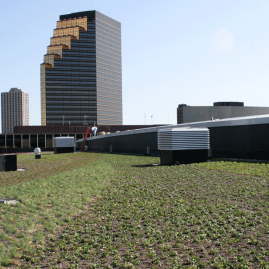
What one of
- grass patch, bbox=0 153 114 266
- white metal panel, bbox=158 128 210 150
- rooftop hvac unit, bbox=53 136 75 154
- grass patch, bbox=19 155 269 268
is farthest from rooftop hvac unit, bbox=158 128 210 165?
rooftop hvac unit, bbox=53 136 75 154

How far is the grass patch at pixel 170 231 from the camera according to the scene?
7660 millimetres

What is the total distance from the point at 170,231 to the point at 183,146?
14.3 m

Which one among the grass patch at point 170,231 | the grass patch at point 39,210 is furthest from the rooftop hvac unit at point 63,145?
the grass patch at point 170,231

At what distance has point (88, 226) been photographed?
34.2 feet

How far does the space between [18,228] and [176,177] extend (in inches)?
363

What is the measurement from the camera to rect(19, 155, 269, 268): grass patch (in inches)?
302

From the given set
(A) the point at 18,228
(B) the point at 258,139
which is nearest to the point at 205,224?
(A) the point at 18,228

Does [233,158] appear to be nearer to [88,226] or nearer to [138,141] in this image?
A: [88,226]

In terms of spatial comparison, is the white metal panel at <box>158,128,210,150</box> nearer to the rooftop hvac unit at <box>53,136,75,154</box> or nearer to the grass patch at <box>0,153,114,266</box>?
the grass patch at <box>0,153,114,266</box>

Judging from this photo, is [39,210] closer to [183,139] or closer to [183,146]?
[183,146]

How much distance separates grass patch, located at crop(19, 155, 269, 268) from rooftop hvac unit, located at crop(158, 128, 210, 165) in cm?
836

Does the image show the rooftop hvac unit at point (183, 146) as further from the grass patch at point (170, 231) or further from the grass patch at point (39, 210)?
the grass patch at point (170, 231)

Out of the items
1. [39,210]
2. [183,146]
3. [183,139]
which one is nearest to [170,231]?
[39,210]

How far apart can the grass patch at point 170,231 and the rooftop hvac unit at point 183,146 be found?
27.4ft
